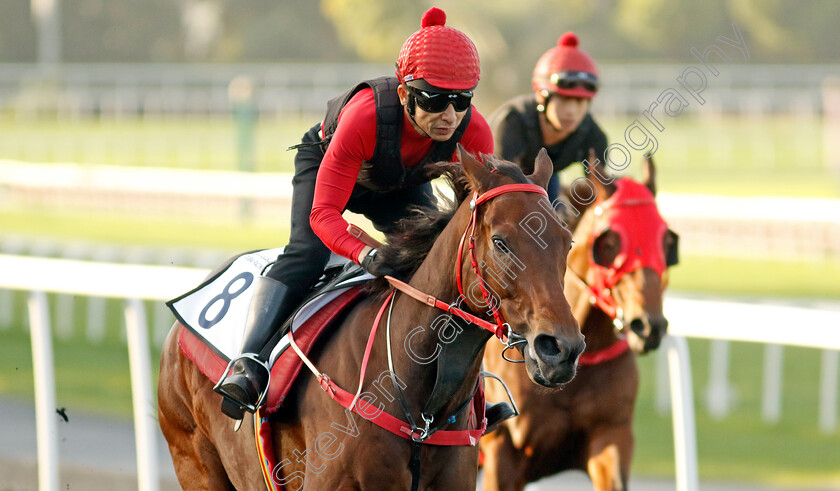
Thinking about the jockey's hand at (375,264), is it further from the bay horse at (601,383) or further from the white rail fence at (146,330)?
the white rail fence at (146,330)

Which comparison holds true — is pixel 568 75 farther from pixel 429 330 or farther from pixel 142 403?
pixel 142 403

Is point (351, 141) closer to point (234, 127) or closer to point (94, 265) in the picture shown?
point (94, 265)

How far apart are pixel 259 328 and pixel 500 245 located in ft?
3.52

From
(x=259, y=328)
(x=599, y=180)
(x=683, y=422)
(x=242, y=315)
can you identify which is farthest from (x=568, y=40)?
(x=259, y=328)

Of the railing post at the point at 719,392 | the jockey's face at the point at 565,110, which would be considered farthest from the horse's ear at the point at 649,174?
the railing post at the point at 719,392

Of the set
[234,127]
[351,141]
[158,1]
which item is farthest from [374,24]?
[351,141]

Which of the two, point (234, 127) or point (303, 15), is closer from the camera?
point (234, 127)

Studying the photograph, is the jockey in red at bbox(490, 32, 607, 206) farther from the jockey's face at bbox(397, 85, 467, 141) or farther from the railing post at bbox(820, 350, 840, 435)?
the railing post at bbox(820, 350, 840, 435)

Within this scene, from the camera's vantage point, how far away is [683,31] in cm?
2834

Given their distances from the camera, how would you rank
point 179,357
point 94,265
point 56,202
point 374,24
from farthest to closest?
point 374,24 < point 56,202 < point 94,265 < point 179,357

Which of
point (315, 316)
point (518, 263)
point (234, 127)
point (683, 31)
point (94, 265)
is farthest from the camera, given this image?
point (683, 31)

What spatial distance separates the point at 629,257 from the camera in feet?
13.9

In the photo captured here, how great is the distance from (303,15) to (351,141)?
1215 inches

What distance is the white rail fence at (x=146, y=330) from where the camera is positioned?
4266mm
